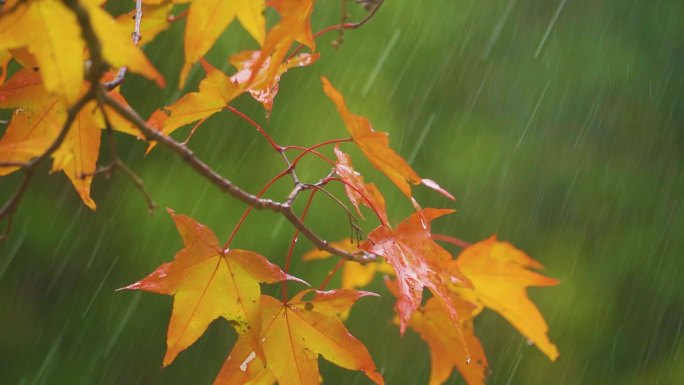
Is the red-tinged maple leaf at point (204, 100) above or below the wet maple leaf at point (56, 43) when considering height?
below

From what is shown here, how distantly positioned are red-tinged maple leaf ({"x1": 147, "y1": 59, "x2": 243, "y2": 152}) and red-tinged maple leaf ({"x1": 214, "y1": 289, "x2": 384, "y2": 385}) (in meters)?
0.20

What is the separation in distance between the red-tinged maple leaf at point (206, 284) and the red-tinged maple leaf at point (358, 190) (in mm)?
110

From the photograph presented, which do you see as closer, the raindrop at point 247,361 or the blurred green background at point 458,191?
the raindrop at point 247,361

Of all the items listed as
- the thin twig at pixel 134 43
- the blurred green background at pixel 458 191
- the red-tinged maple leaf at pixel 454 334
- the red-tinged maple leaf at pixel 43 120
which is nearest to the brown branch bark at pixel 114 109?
the thin twig at pixel 134 43

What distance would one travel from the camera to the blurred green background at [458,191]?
5.54 ft

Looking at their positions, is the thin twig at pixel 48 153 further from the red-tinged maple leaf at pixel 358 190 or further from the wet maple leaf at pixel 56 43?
the red-tinged maple leaf at pixel 358 190

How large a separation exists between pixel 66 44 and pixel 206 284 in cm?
38

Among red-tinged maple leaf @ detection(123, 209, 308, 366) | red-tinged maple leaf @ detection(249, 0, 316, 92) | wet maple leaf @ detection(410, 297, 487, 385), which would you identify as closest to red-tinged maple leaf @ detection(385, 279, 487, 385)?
wet maple leaf @ detection(410, 297, 487, 385)

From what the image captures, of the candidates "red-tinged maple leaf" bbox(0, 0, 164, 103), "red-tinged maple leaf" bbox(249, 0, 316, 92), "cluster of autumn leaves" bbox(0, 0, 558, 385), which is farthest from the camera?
"cluster of autumn leaves" bbox(0, 0, 558, 385)

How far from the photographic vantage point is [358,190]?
2.47 ft

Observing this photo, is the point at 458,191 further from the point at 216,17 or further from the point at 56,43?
the point at 56,43

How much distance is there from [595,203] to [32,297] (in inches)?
62.6

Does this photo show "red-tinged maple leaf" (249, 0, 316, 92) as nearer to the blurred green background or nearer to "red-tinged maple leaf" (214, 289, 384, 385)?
"red-tinged maple leaf" (214, 289, 384, 385)

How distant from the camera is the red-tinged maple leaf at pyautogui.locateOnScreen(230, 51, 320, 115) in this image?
0.73m
